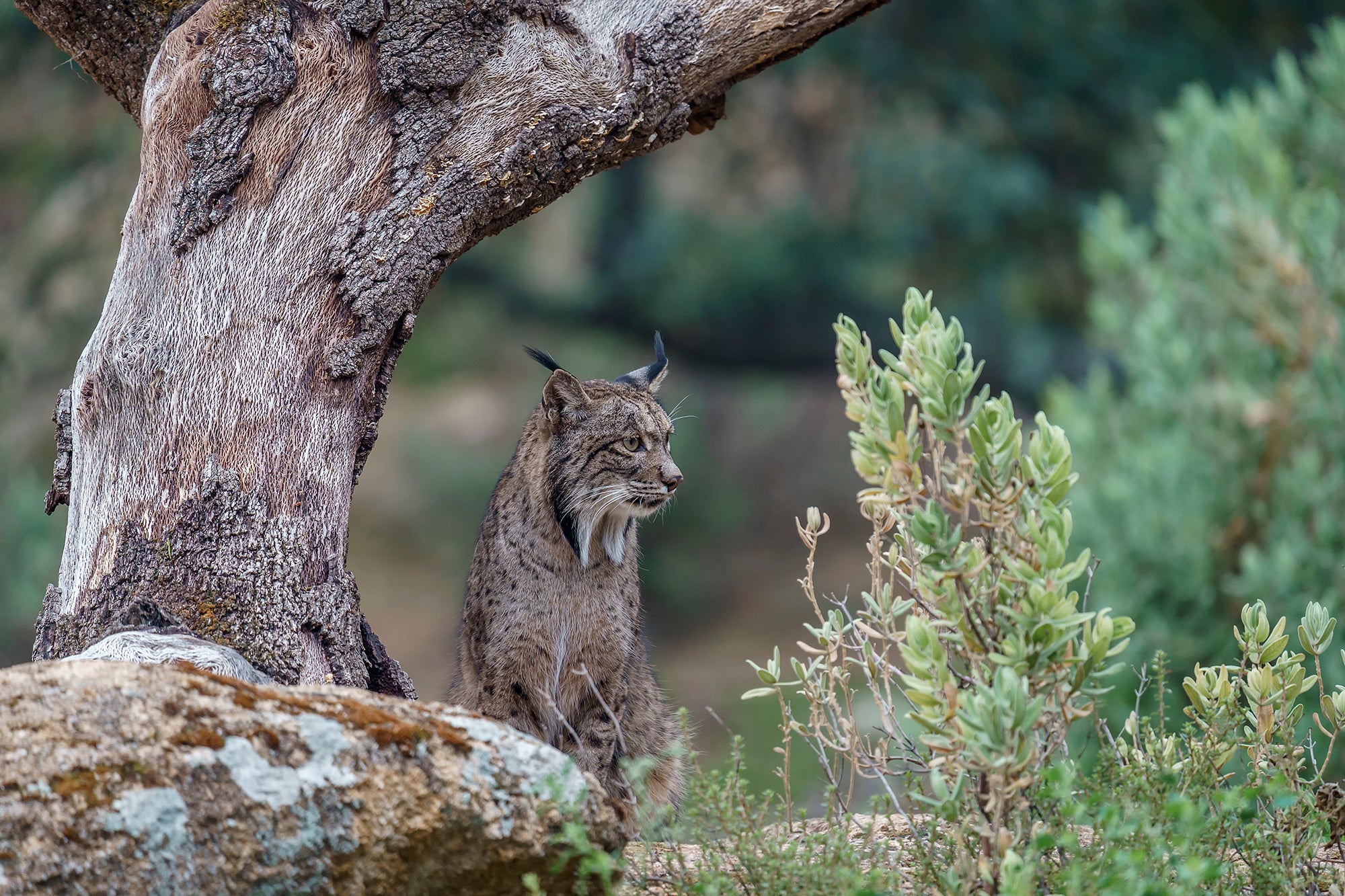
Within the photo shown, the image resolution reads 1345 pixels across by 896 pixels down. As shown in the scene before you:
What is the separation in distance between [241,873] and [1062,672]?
1.84m

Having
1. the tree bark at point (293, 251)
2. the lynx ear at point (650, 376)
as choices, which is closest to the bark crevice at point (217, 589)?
the tree bark at point (293, 251)

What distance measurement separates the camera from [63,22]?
14.6 ft

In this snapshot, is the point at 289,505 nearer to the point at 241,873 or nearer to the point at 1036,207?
the point at 241,873

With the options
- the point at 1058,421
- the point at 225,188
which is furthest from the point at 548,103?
the point at 1058,421

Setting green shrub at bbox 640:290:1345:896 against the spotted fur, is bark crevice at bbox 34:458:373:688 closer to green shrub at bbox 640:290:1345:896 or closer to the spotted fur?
the spotted fur

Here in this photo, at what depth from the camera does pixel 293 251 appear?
12.7 feet

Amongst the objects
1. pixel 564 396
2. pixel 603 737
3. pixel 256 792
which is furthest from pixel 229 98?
A: pixel 603 737

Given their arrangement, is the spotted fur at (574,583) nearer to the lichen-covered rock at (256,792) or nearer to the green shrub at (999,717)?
the green shrub at (999,717)

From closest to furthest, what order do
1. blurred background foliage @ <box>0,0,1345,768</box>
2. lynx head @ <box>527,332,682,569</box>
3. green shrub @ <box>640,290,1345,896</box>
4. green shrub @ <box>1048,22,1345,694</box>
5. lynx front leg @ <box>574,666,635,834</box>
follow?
green shrub @ <box>640,290,1345,896</box>, lynx front leg @ <box>574,666,635,834</box>, lynx head @ <box>527,332,682,569</box>, green shrub @ <box>1048,22,1345,694</box>, blurred background foliage @ <box>0,0,1345,768</box>

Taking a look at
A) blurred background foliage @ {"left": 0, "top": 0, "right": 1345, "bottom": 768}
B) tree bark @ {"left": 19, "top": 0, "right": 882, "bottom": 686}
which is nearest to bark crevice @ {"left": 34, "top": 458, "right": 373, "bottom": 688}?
tree bark @ {"left": 19, "top": 0, "right": 882, "bottom": 686}

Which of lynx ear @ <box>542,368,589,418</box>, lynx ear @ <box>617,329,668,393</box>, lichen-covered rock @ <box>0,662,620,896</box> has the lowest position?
lichen-covered rock @ <box>0,662,620,896</box>

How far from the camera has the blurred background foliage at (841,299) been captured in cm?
796

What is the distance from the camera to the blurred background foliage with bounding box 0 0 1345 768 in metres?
7.96

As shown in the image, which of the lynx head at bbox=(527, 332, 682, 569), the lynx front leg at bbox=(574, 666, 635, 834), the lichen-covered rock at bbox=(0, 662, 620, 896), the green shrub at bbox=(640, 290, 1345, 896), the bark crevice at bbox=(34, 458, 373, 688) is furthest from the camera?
the lynx head at bbox=(527, 332, 682, 569)
